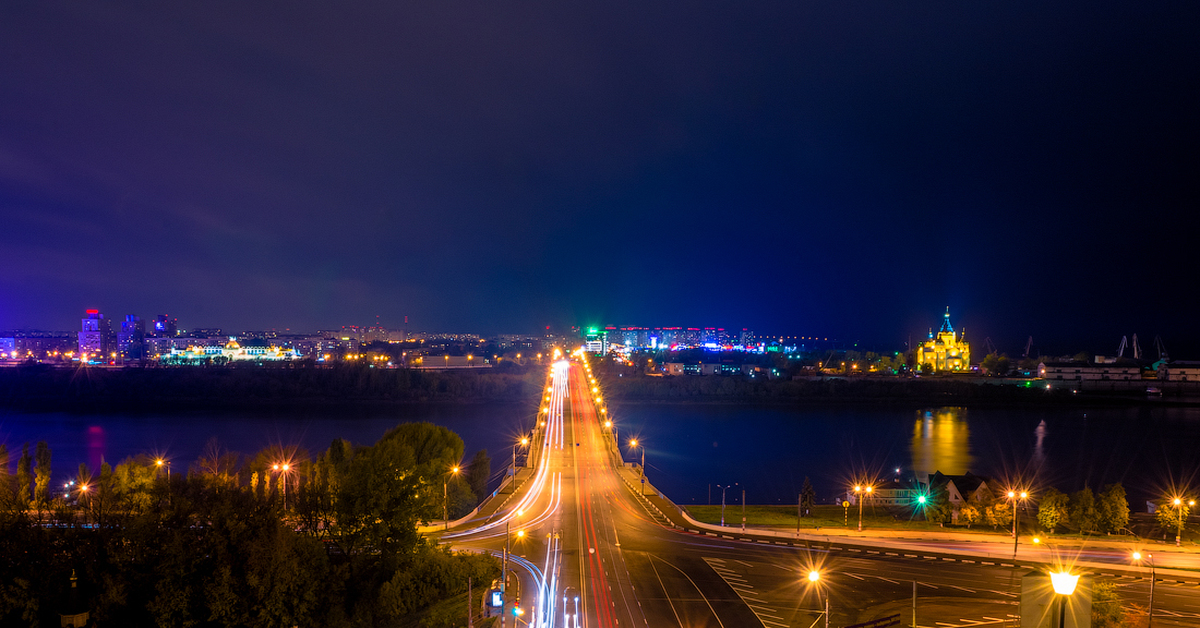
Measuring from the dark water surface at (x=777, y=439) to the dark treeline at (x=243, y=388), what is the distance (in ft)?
11.2

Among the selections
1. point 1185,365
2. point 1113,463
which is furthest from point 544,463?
point 1185,365

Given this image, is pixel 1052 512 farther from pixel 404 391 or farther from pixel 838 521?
pixel 404 391

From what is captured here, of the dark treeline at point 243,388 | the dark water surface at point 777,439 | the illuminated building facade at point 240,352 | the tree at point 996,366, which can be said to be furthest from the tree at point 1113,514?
the illuminated building facade at point 240,352

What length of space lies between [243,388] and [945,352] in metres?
51.4

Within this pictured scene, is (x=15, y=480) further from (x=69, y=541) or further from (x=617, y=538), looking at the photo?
(x=617, y=538)

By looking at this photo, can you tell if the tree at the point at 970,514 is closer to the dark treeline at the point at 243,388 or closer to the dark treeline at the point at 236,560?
the dark treeline at the point at 236,560

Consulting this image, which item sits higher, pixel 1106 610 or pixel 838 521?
pixel 1106 610

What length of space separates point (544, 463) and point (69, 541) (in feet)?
33.2

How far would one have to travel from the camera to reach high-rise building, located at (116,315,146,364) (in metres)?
74.8

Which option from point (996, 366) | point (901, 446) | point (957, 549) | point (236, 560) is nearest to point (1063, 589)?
point (236, 560)

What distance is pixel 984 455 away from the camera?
22375mm

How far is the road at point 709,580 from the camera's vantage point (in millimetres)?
6980

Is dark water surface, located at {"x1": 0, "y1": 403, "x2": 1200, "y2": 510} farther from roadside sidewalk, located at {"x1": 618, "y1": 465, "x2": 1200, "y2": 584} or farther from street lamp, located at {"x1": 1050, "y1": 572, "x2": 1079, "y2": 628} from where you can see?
street lamp, located at {"x1": 1050, "y1": 572, "x2": 1079, "y2": 628}

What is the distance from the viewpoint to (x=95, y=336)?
7469 cm
